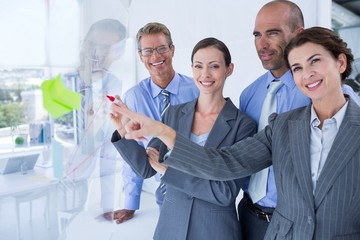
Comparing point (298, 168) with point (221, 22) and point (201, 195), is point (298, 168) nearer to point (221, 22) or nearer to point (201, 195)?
point (201, 195)

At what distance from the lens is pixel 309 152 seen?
85cm

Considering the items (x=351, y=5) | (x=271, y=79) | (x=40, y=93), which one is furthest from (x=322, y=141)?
(x=351, y=5)

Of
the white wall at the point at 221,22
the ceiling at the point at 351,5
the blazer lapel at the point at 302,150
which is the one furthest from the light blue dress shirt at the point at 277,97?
the ceiling at the point at 351,5

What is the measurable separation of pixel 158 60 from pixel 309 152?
3.09 feet

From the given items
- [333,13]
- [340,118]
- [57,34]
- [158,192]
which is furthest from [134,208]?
[333,13]

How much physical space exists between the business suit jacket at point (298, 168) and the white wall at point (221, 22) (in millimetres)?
1166

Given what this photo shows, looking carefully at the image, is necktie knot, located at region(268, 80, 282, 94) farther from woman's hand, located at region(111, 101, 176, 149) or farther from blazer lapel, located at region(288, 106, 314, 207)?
woman's hand, located at region(111, 101, 176, 149)

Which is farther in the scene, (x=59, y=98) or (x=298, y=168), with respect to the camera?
(x=59, y=98)

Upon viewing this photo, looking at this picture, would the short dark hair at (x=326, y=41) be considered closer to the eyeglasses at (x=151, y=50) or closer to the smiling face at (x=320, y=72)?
the smiling face at (x=320, y=72)

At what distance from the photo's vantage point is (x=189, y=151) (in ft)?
2.98

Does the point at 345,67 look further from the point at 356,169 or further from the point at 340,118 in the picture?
the point at 356,169

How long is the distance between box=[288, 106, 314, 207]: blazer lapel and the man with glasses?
78 centimetres

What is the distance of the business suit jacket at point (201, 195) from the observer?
1.02 metres

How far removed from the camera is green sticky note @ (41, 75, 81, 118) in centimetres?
127
